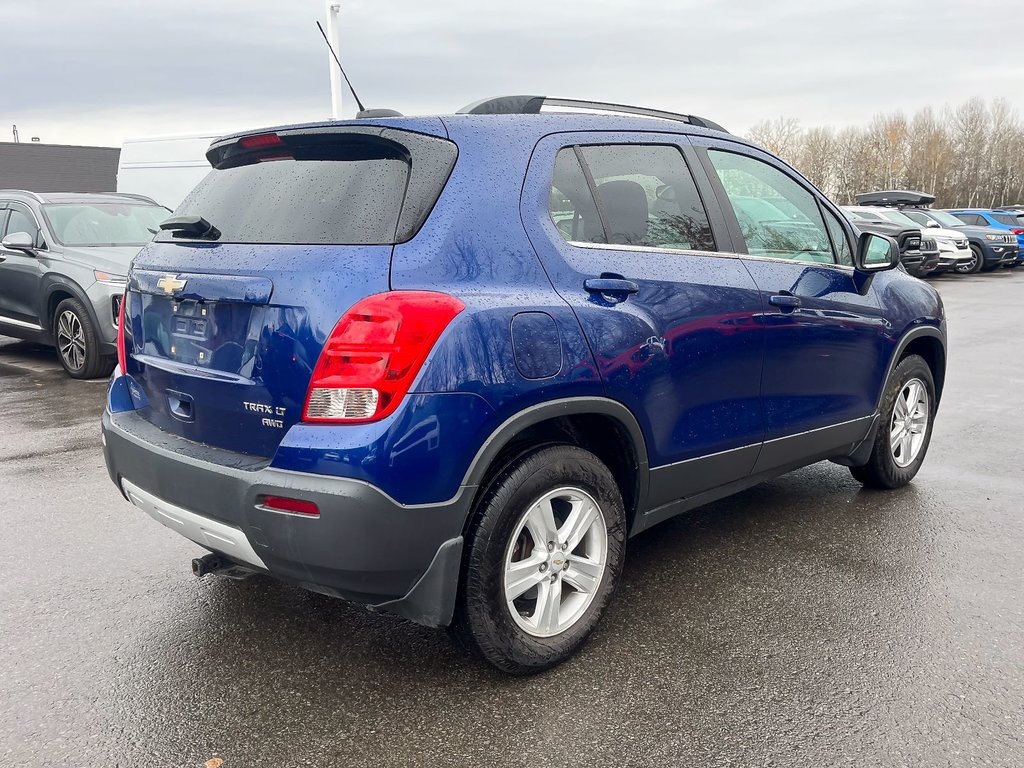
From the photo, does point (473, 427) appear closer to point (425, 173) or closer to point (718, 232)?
point (425, 173)

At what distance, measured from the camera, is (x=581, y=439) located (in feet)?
10.2

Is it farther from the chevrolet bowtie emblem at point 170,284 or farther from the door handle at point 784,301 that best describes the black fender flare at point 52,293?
the door handle at point 784,301

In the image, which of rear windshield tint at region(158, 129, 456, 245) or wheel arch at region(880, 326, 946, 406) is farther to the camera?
wheel arch at region(880, 326, 946, 406)

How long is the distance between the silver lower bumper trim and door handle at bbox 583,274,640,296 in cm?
137

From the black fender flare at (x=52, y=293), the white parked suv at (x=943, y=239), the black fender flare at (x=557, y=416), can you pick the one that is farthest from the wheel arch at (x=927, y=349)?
the white parked suv at (x=943, y=239)

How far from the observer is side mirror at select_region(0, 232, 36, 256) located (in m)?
8.51

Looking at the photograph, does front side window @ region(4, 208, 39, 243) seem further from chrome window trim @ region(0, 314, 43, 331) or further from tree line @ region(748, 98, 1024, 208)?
tree line @ region(748, 98, 1024, 208)

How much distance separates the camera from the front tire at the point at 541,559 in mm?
2693

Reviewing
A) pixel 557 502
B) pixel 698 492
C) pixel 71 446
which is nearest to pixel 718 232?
pixel 698 492

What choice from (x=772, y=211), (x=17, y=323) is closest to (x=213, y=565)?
(x=772, y=211)

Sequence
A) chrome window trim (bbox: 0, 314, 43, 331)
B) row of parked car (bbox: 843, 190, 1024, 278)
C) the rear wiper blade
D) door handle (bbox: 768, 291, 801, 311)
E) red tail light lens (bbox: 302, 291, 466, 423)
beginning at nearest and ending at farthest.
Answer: red tail light lens (bbox: 302, 291, 466, 423) < the rear wiper blade < door handle (bbox: 768, 291, 801, 311) < chrome window trim (bbox: 0, 314, 43, 331) < row of parked car (bbox: 843, 190, 1024, 278)

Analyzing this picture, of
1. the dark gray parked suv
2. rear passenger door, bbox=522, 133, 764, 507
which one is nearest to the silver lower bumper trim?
rear passenger door, bbox=522, 133, 764, 507

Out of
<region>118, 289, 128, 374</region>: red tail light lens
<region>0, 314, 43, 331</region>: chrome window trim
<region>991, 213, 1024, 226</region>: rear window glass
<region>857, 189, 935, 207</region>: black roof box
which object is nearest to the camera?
<region>118, 289, 128, 374</region>: red tail light lens

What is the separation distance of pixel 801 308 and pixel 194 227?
2.54 m
